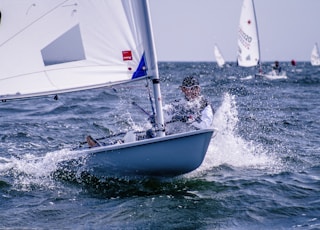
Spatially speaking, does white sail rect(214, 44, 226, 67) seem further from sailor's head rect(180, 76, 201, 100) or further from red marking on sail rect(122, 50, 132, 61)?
red marking on sail rect(122, 50, 132, 61)

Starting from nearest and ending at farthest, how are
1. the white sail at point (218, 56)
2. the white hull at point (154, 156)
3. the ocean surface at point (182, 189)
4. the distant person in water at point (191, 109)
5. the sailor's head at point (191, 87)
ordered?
1. the ocean surface at point (182, 189)
2. the white hull at point (154, 156)
3. the distant person in water at point (191, 109)
4. the sailor's head at point (191, 87)
5. the white sail at point (218, 56)

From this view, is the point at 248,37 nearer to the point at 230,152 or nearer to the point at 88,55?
the point at 230,152

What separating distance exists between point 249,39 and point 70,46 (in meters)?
26.6

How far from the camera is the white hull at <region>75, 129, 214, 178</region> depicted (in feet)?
18.4

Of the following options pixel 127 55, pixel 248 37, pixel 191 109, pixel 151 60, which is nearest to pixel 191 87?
pixel 191 109

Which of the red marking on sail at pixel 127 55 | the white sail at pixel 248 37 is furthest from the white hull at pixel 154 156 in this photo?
the white sail at pixel 248 37

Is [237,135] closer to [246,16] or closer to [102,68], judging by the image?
[102,68]

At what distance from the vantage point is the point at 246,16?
3022 centimetres

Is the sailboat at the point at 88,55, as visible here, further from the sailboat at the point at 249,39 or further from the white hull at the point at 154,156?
the sailboat at the point at 249,39

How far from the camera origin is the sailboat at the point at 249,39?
30.1m

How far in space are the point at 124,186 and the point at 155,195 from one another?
0.55m

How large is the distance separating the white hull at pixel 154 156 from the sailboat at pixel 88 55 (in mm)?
12

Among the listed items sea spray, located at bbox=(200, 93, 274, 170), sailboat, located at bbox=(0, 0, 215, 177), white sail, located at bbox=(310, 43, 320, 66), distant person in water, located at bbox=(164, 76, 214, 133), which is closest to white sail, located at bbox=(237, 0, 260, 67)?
sea spray, located at bbox=(200, 93, 274, 170)

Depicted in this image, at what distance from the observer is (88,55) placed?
227 inches
